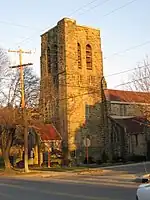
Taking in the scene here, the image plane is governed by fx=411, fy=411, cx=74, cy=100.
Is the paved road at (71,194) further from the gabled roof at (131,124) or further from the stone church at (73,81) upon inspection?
the gabled roof at (131,124)

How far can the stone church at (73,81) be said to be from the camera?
56.7 metres

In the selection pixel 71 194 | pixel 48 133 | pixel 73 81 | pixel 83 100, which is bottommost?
pixel 71 194

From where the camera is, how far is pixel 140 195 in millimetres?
8078

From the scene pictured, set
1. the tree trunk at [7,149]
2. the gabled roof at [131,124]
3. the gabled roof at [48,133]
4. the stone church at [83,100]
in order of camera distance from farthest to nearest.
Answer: the gabled roof at [131,124]
the stone church at [83,100]
the gabled roof at [48,133]
the tree trunk at [7,149]

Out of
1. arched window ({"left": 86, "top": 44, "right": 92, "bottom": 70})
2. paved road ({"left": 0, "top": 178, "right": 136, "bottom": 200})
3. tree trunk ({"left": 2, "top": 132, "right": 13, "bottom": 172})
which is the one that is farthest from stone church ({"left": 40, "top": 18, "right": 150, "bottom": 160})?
paved road ({"left": 0, "top": 178, "right": 136, "bottom": 200})

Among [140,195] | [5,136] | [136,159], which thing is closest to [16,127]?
[5,136]

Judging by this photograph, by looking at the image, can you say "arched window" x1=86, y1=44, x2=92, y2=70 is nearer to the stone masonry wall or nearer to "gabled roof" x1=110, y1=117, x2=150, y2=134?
the stone masonry wall

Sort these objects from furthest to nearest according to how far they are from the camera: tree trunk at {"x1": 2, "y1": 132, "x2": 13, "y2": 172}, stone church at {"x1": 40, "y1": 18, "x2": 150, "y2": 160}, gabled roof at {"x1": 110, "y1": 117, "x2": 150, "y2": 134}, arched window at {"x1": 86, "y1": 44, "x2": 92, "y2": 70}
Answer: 1. arched window at {"x1": 86, "y1": 44, "x2": 92, "y2": 70}
2. gabled roof at {"x1": 110, "y1": 117, "x2": 150, "y2": 134}
3. stone church at {"x1": 40, "y1": 18, "x2": 150, "y2": 160}
4. tree trunk at {"x1": 2, "y1": 132, "x2": 13, "y2": 172}

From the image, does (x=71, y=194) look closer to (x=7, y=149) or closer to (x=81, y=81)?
(x=7, y=149)

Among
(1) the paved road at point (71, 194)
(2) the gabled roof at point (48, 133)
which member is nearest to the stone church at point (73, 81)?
(2) the gabled roof at point (48, 133)

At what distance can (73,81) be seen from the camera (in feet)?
189

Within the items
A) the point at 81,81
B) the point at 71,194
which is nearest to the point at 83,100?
the point at 81,81

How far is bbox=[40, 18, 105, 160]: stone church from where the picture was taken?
56.7 meters

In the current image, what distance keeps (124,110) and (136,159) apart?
11094 millimetres
